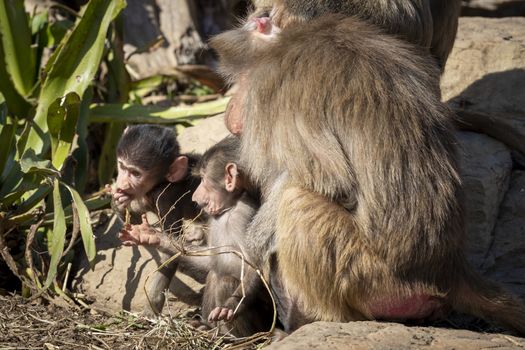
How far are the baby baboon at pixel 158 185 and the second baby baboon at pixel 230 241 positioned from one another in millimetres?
196

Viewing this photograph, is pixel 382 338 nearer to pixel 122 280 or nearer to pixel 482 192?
pixel 482 192

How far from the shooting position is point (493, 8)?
9742mm

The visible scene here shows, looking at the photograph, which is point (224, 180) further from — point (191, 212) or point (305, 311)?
point (305, 311)

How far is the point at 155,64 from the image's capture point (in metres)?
8.66

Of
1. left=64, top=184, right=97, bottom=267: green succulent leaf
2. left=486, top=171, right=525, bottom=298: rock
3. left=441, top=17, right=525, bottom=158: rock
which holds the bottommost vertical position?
left=486, top=171, right=525, bottom=298: rock

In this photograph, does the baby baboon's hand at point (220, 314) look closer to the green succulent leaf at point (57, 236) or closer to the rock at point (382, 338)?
the rock at point (382, 338)

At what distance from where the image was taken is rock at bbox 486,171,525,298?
5719mm

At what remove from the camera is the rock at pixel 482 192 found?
5867mm

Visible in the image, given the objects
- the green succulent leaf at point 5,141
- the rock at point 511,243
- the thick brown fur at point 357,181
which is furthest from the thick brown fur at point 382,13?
the green succulent leaf at point 5,141

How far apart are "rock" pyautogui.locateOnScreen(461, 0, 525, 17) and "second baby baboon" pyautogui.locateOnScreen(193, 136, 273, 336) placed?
205 inches

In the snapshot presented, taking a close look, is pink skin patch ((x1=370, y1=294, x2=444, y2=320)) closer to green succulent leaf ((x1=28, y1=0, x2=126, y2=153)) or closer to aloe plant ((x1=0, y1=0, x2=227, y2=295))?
aloe plant ((x1=0, y1=0, x2=227, y2=295))

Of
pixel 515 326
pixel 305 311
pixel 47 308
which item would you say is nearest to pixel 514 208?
pixel 515 326

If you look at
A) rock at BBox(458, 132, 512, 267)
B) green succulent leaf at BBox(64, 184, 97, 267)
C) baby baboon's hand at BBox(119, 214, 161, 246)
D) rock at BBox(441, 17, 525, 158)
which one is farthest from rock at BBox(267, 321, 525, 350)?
rock at BBox(441, 17, 525, 158)

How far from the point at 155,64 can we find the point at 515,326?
15.6 ft
